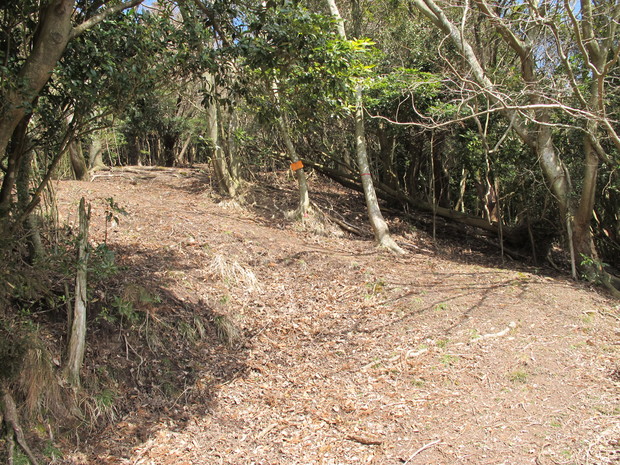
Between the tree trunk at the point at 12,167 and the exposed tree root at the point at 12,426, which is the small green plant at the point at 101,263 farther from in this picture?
the exposed tree root at the point at 12,426

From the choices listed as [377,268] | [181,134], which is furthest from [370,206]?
[181,134]

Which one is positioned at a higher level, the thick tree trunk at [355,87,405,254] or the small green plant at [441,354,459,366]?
the thick tree trunk at [355,87,405,254]

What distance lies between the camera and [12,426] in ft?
11.4

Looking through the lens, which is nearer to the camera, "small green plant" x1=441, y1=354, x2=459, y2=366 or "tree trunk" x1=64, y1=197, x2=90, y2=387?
"tree trunk" x1=64, y1=197, x2=90, y2=387

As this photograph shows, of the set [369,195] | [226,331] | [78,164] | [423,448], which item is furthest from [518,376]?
[78,164]

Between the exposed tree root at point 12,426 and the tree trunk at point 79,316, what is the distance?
552 millimetres

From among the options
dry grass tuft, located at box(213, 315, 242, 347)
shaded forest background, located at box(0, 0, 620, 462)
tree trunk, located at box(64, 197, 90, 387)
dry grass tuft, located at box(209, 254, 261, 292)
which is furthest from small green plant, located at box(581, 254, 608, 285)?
tree trunk, located at box(64, 197, 90, 387)

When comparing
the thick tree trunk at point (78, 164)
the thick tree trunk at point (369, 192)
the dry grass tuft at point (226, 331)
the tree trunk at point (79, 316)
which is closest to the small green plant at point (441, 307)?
the dry grass tuft at point (226, 331)

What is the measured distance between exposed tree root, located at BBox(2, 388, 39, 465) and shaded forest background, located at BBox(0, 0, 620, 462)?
2cm

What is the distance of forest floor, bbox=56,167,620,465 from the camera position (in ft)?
13.2

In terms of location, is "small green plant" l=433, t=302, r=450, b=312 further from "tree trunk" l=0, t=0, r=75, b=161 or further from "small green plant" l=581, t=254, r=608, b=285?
"tree trunk" l=0, t=0, r=75, b=161

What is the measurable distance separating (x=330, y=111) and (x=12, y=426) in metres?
5.14

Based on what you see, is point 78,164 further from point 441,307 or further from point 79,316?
point 441,307

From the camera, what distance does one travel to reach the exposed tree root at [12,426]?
3.41m
